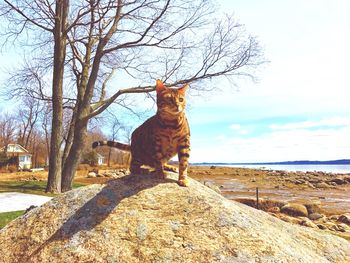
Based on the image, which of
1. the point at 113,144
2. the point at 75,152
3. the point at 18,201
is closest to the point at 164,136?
the point at 113,144

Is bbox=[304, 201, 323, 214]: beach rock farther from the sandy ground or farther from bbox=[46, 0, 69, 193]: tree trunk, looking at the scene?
the sandy ground

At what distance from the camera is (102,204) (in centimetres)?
511

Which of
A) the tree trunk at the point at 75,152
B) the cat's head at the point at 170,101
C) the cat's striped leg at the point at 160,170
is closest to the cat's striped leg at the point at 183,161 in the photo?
the cat's striped leg at the point at 160,170

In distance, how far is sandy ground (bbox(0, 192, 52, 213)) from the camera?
52.5 feet

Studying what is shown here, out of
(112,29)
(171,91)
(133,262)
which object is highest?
(112,29)

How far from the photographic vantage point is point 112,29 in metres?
20.6

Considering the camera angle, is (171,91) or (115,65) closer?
(171,91)

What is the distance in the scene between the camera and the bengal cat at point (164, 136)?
491cm

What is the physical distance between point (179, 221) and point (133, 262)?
75 cm

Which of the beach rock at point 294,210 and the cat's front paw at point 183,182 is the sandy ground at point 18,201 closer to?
the cat's front paw at point 183,182

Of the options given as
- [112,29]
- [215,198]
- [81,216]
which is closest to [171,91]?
[215,198]

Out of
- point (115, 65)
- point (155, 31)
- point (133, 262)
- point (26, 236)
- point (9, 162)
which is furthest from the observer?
point (9, 162)

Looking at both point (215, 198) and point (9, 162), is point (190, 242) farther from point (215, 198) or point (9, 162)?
point (9, 162)

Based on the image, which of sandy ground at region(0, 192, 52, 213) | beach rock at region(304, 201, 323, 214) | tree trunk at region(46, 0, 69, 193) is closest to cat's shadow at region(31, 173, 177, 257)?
Answer: sandy ground at region(0, 192, 52, 213)
